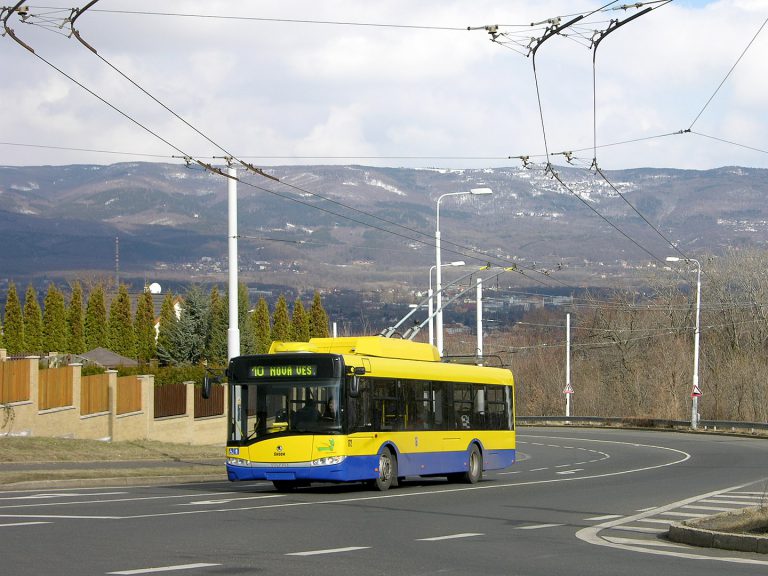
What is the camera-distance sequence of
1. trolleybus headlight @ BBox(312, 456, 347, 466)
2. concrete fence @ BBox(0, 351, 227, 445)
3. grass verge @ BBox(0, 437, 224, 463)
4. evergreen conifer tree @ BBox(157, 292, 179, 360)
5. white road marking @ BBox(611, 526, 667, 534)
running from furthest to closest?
evergreen conifer tree @ BBox(157, 292, 179, 360) < concrete fence @ BBox(0, 351, 227, 445) < grass verge @ BBox(0, 437, 224, 463) < trolleybus headlight @ BBox(312, 456, 347, 466) < white road marking @ BBox(611, 526, 667, 534)

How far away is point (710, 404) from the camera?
8556 cm

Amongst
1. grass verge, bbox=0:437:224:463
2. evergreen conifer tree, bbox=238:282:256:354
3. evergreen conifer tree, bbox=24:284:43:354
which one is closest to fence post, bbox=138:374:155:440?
grass verge, bbox=0:437:224:463

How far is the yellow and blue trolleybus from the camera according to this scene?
907 inches

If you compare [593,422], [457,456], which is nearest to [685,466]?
[457,456]

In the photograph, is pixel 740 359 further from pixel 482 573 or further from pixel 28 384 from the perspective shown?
pixel 482 573

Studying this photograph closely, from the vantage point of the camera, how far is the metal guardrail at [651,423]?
67.0 m

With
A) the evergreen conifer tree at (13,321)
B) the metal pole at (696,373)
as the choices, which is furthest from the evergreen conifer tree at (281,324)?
the metal pole at (696,373)

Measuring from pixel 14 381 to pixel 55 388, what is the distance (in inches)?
103

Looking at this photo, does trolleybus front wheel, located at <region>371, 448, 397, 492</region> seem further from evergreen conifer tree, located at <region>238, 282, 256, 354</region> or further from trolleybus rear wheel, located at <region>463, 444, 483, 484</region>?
evergreen conifer tree, located at <region>238, 282, 256, 354</region>

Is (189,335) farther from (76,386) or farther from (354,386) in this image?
(354,386)

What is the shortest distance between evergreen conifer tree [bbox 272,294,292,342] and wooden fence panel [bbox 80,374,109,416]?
47937 millimetres

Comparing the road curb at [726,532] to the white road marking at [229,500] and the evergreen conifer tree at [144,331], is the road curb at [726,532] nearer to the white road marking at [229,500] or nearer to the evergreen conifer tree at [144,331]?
the white road marking at [229,500]

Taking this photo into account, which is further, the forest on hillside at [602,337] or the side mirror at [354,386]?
the forest on hillside at [602,337]

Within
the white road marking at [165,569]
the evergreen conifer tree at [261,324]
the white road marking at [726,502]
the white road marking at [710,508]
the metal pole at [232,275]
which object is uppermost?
the evergreen conifer tree at [261,324]
